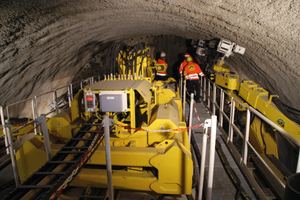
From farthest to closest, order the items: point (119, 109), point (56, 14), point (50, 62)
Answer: point (50, 62) → point (56, 14) → point (119, 109)

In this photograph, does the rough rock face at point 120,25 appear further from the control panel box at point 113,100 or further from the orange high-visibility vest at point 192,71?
the control panel box at point 113,100

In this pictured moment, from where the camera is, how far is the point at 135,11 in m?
4.54

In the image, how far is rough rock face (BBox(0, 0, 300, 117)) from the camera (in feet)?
9.73

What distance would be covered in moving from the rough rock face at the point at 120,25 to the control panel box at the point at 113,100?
1795 mm

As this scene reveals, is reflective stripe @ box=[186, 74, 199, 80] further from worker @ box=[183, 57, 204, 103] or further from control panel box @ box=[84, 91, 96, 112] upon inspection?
control panel box @ box=[84, 91, 96, 112]

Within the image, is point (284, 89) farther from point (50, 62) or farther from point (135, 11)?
point (50, 62)

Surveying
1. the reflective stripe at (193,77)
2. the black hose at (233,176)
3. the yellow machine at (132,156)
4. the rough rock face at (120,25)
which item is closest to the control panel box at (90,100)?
the yellow machine at (132,156)

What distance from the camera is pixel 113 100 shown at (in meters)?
2.90

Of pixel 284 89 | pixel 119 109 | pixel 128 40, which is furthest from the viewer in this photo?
pixel 128 40

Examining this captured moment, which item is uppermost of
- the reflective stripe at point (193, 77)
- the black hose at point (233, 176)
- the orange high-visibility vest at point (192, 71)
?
the orange high-visibility vest at point (192, 71)

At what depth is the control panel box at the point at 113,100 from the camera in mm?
2889

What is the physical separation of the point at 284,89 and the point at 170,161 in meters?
4.30

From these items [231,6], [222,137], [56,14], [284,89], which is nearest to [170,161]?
[222,137]

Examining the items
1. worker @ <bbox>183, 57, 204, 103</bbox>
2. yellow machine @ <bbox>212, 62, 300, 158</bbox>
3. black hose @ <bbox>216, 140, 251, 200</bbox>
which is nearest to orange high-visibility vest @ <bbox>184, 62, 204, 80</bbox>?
worker @ <bbox>183, 57, 204, 103</bbox>
